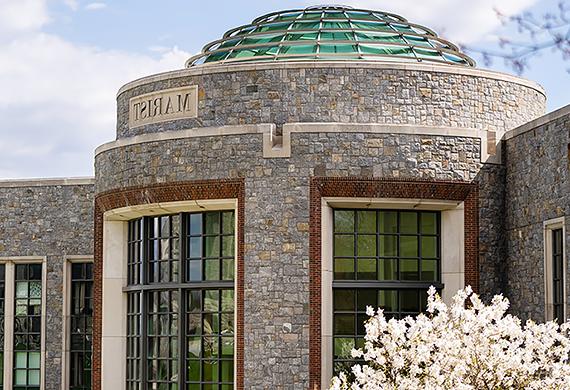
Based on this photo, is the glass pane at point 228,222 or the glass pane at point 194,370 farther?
the glass pane at point 194,370

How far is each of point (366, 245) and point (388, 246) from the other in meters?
0.36

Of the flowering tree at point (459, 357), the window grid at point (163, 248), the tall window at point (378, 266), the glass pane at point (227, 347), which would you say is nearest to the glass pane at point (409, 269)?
the tall window at point (378, 266)

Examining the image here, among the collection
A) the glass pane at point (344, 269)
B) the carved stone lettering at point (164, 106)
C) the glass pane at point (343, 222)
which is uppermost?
the carved stone lettering at point (164, 106)

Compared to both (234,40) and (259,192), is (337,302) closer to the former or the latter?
(259,192)

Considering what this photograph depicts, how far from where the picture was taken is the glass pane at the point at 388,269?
18844mm

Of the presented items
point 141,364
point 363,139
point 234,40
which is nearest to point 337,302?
point 363,139

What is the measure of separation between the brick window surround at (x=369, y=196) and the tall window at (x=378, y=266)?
1.69ft

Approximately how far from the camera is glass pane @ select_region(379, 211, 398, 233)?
62.0ft

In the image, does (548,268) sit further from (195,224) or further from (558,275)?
(195,224)

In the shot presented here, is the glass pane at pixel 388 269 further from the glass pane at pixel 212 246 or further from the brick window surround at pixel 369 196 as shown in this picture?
the glass pane at pixel 212 246

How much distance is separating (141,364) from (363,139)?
555 cm

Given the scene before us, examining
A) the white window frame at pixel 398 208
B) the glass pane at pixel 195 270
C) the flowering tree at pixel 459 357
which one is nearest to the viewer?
the flowering tree at pixel 459 357

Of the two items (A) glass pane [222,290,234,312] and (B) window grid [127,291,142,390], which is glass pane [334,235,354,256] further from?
(B) window grid [127,291,142,390]

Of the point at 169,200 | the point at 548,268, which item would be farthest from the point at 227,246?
the point at 548,268
